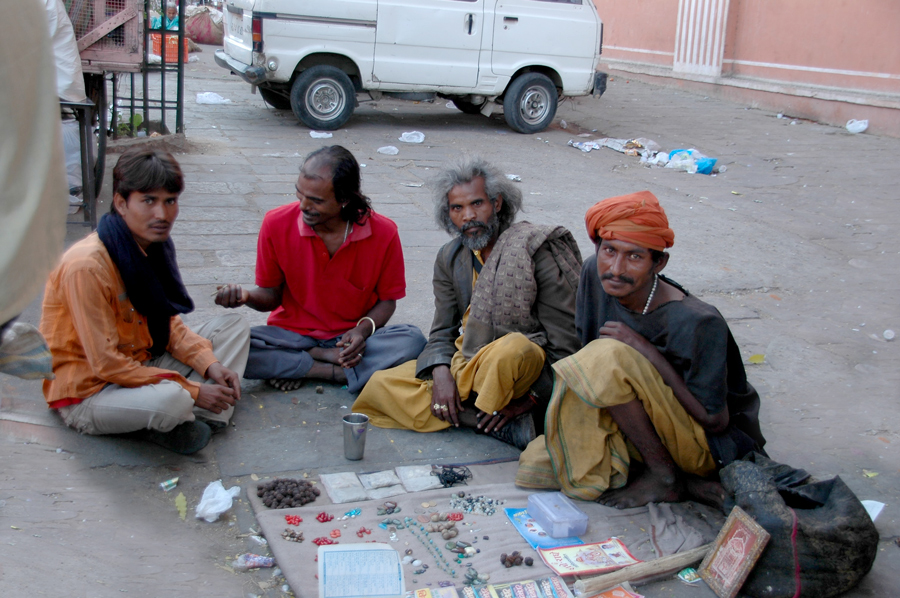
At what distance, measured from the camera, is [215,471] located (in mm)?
3016

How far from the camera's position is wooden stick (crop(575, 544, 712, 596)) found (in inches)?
93.5

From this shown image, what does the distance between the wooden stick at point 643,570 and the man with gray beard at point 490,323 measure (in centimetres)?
86

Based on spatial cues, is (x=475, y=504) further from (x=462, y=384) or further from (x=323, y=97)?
(x=323, y=97)

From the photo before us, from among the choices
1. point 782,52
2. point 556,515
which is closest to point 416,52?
point 782,52

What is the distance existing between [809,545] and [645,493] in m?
0.63

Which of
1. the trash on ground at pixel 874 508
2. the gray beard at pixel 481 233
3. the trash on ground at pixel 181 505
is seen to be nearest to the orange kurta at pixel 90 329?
the trash on ground at pixel 181 505

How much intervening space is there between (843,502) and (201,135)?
8165 millimetres

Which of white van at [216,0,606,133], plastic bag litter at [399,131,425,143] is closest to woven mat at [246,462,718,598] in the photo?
plastic bag litter at [399,131,425,143]

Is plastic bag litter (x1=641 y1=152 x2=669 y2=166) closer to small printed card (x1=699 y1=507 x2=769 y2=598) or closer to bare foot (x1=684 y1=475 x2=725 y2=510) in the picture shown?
bare foot (x1=684 y1=475 x2=725 y2=510)

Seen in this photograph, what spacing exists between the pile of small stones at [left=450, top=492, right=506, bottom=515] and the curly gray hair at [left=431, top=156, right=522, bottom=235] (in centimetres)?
112

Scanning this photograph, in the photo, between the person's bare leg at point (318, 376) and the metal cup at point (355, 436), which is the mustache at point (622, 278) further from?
the person's bare leg at point (318, 376)

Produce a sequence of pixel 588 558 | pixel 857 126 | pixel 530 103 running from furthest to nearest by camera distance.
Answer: pixel 857 126, pixel 530 103, pixel 588 558

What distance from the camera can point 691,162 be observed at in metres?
8.92

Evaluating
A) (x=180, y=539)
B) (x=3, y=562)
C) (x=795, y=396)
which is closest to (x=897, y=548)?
(x=795, y=396)
